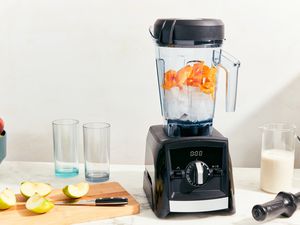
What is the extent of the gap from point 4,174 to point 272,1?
3.09ft

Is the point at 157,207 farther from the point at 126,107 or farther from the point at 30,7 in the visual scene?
the point at 30,7

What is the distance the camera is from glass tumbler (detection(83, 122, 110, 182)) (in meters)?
1.60

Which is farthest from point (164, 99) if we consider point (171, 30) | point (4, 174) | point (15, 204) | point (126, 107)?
point (4, 174)

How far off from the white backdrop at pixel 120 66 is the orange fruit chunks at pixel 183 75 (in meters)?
0.32

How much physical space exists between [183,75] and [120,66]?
1.22 ft

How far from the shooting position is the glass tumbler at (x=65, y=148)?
65.1 inches

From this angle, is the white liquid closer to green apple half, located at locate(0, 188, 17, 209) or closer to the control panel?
the control panel

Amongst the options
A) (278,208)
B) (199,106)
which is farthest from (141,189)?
(278,208)

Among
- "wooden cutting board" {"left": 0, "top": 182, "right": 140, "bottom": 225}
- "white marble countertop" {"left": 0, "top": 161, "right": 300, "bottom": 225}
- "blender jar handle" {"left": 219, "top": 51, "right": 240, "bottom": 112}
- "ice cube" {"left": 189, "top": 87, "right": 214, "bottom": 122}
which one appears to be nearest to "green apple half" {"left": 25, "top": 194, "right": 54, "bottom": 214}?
"wooden cutting board" {"left": 0, "top": 182, "right": 140, "bottom": 225}

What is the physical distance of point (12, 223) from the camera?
126cm

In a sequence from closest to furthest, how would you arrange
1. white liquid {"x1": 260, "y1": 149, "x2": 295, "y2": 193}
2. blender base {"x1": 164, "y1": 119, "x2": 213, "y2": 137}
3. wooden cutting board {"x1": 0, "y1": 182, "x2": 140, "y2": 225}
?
wooden cutting board {"x1": 0, "y1": 182, "x2": 140, "y2": 225} < blender base {"x1": 164, "y1": 119, "x2": 213, "y2": 137} < white liquid {"x1": 260, "y1": 149, "x2": 295, "y2": 193}

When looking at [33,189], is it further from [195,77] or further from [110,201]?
[195,77]

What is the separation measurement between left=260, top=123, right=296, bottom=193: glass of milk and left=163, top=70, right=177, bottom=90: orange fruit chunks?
0.32m

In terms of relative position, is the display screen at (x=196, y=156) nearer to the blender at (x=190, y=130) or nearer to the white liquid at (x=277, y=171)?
the blender at (x=190, y=130)
